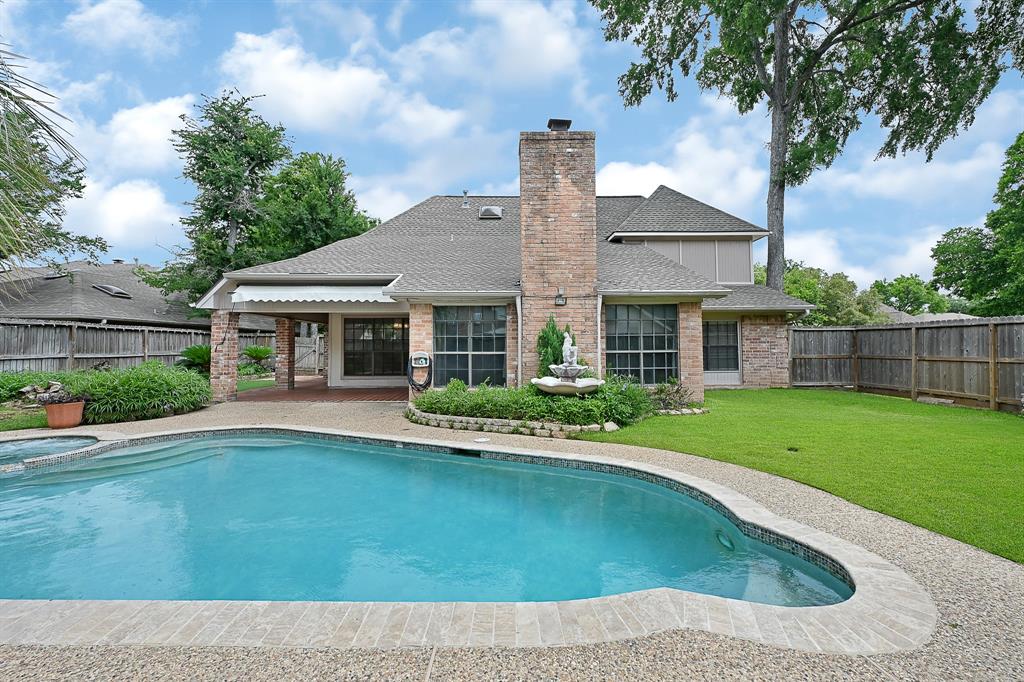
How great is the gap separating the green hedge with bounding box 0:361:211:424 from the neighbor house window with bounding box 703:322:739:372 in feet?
57.2

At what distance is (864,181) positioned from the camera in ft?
82.0

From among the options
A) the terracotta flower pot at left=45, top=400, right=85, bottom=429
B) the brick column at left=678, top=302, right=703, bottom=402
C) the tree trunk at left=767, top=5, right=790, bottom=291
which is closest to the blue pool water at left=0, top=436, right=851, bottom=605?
the terracotta flower pot at left=45, top=400, right=85, bottom=429

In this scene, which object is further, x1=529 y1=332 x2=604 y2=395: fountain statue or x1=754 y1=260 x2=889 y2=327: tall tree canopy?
x1=754 y1=260 x2=889 y2=327: tall tree canopy

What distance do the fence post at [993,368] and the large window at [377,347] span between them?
59.1ft

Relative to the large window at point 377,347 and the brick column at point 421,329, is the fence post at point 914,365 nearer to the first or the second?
the brick column at point 421,329

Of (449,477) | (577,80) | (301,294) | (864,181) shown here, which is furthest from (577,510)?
(864,181)

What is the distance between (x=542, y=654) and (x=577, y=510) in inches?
158

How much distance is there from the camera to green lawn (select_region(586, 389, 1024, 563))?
5.39m

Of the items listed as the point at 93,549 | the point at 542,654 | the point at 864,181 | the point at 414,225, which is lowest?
the point at 93,549

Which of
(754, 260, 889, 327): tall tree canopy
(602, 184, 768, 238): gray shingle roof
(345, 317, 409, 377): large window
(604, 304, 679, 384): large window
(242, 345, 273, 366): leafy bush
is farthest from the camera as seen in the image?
(754, 260, 889, 327): tall tree canopy

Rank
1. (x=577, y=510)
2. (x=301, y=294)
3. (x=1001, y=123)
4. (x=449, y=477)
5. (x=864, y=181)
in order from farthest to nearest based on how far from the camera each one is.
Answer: (x=864, y=181)
(x=1001, y=123)
(x=301, y=294)
(x=449, y=477)
(x=577, y=510)

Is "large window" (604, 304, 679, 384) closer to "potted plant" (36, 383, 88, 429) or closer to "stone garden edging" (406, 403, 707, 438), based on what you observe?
"stone garden edging" (406, 403, 707, 438)

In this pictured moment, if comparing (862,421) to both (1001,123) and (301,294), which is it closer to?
(301,294)

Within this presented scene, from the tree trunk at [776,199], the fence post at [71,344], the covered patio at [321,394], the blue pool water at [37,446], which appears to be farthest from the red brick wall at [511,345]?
the fence post at [71,344]
